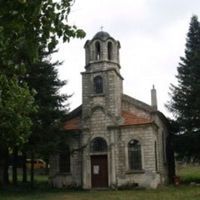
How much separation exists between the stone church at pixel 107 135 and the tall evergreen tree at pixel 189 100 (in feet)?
7.90

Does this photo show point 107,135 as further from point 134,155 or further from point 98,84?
point 98,84

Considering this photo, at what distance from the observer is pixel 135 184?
1141 inches

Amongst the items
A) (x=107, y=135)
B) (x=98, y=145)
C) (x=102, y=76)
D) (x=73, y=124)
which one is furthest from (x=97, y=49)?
(x=98, y=145)

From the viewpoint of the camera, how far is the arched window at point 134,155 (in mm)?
29438

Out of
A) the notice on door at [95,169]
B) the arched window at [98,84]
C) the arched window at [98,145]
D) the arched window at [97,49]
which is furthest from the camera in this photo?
the arched window at [97,49]

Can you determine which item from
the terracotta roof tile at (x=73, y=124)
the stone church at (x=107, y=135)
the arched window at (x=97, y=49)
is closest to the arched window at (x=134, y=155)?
the stone church at (x=107, y=135)

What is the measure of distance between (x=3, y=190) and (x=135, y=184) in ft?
27.9

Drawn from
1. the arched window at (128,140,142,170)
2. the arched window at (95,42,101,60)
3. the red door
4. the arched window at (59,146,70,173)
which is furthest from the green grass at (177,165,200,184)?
the arched window at (95,42,101,60)

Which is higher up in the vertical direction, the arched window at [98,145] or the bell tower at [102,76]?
the bell tower at [102,76]

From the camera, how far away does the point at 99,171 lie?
1188 inches

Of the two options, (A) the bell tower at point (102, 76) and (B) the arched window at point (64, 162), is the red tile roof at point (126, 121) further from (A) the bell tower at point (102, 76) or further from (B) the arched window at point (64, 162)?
(B) the arched window at point (64, 162)

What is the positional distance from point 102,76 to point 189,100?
24.9 ft

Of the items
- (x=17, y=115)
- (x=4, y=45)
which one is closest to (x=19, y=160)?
(x=17, y=115)

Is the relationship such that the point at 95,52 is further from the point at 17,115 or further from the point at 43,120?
the point at 17,115
